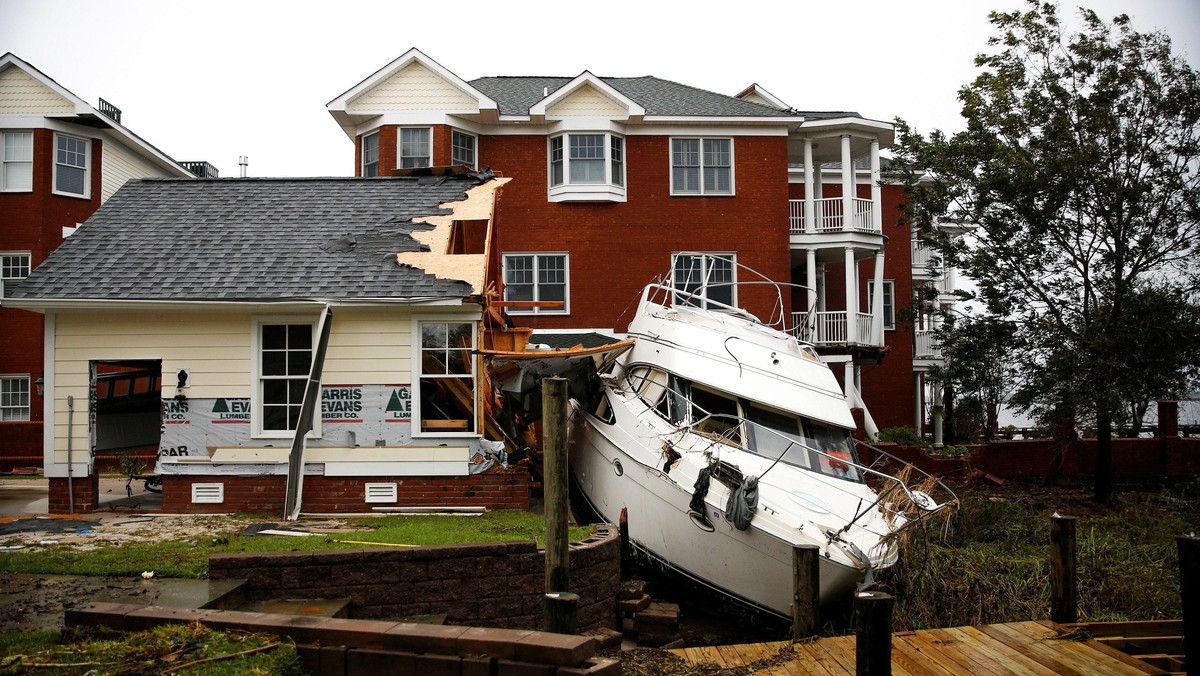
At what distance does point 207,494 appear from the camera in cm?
1301

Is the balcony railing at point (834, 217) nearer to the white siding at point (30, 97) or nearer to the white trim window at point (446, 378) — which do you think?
the white trim window at point (446, 378)

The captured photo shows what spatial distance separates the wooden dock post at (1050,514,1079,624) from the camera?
28.1 feet

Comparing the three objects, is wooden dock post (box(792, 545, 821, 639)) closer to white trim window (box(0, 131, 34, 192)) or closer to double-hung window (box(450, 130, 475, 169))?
double-hung window (box(450, 130, 475, 169))

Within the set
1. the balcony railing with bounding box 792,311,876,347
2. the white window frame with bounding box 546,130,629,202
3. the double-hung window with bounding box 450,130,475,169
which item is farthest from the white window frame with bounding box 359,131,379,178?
the balcony railing with bounding box 792,311,876,347

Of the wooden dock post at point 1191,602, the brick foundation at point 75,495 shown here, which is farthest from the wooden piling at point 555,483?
the brick foundation at point 75,495

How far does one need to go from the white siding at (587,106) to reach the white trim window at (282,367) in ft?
36.6

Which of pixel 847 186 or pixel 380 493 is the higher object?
pixel 847 186

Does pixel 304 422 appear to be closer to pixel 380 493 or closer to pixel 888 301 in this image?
pixel 380 493

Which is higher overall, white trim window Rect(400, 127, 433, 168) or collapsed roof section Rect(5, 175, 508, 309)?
white trim window Rect(400, 127, 433, 168)

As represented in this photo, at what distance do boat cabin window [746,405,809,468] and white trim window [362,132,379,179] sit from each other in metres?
14.0

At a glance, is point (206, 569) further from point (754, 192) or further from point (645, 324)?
point (754, 192)

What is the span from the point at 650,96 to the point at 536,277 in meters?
6.53

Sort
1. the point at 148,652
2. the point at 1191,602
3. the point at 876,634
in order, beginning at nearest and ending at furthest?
the point at 148,652 < the point at 876,634 < the point at 1191,602

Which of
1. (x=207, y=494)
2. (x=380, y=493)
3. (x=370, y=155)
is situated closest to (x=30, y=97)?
(x=370, y=155)
